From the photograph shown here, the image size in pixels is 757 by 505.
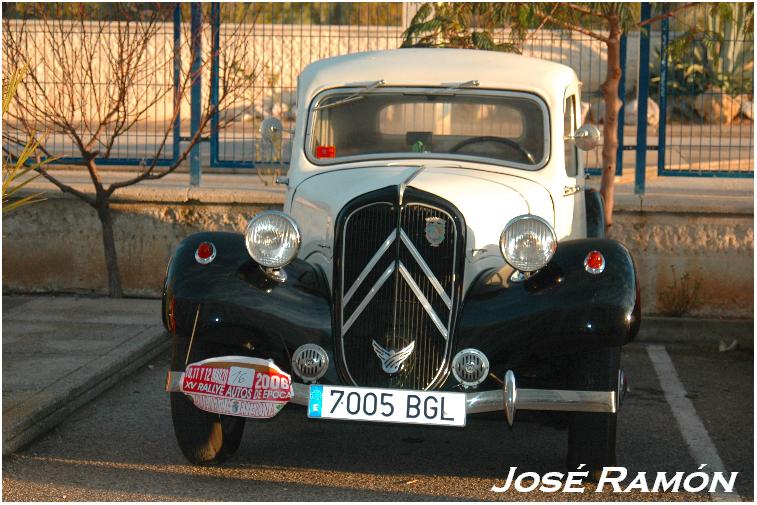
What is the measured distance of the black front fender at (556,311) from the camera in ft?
16.0

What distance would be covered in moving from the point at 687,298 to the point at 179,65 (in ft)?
14.4

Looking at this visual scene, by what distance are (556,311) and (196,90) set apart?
18.1 feet

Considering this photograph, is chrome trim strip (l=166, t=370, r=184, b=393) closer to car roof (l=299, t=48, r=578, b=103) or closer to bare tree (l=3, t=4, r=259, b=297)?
car roof (l=299, t=48, r=578, b=103)

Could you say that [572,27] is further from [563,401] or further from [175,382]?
[175,382]

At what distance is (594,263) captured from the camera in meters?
5.07

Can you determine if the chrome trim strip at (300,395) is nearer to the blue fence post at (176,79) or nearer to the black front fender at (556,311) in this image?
the black front fender at (556,311)

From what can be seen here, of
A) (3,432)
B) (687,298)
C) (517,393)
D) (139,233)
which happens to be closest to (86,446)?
(3,432)

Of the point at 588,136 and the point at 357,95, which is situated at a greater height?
the point at 357,95

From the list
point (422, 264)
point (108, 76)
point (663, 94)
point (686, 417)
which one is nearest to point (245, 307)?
point (422, 264)

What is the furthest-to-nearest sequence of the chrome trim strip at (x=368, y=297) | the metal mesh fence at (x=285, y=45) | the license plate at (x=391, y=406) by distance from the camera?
the metal mesh fence at (x=285, y=45) < the chrome trim strip at (x=368, y=297) < the license plate at (x=391, y=406)

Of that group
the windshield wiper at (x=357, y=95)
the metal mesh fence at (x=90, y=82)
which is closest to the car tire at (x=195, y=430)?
the windshield wiper at (x=357, y=95)

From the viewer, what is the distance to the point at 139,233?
373 inches

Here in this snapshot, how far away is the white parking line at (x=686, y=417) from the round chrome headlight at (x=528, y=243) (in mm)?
1273

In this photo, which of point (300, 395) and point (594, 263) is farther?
point (594, 263)
